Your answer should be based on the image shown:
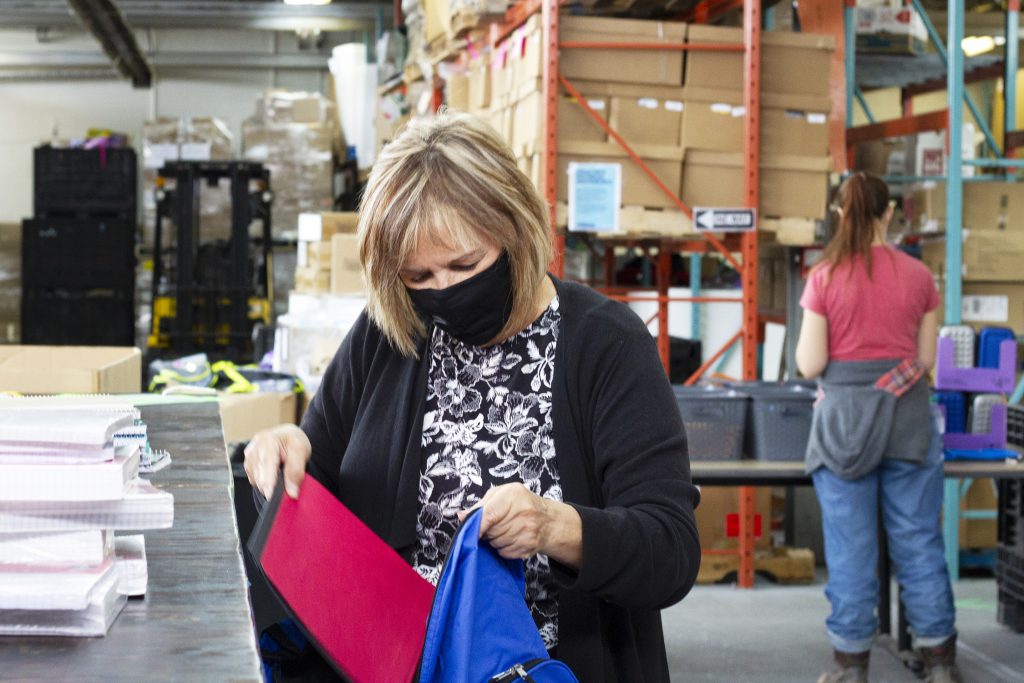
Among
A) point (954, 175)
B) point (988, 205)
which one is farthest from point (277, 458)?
point (988, 205)

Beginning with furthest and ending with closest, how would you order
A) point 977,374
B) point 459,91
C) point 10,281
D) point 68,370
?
1. point 10,281
2. point 459,91
3. point 977,374
4. point 68,370

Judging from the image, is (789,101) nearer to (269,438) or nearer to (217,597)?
(269,438)

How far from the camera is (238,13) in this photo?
499 inches

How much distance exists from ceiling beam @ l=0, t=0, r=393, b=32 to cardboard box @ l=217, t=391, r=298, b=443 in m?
8.23

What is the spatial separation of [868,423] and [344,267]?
3.67 m

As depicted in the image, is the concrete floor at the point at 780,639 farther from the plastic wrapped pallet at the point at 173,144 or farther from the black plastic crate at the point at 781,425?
the plastic wrapped pallet at the point at 173,144

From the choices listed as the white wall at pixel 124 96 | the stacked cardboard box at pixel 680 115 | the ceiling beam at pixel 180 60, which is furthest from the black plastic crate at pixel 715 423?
the white wall at pixel 124 96

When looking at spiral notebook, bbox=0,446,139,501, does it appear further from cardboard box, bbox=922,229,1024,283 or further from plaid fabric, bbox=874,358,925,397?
cardboard box, bbox=922,229,1024,283

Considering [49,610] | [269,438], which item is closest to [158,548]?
[49,610]

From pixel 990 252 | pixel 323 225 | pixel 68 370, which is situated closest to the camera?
pixel 68 370

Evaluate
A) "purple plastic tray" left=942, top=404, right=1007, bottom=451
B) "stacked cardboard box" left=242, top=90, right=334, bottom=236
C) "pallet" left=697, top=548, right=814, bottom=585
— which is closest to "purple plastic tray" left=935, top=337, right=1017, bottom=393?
"purple plastic tray" left=942, top=404, right=1007, bottom=451

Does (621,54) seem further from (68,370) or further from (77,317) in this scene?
(77,317)

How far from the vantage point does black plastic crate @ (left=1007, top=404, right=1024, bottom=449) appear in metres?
4.38

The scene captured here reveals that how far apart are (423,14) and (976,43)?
4.68m
